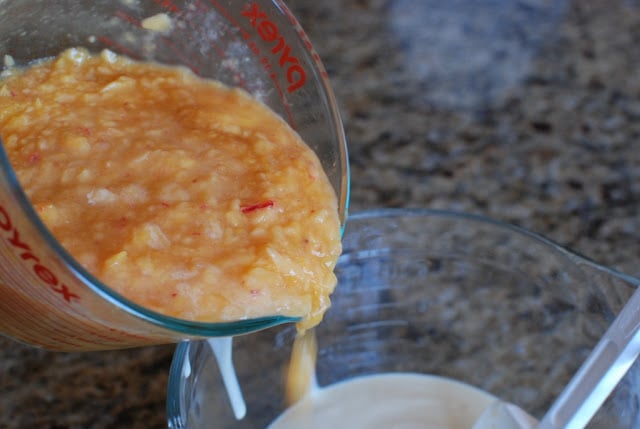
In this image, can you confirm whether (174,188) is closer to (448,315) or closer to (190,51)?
(190,51)

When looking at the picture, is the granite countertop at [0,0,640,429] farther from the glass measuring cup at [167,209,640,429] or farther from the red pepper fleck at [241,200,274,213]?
the red pepper fleck at [241,200,274,213]

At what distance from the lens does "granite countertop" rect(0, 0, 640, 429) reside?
1.24 m

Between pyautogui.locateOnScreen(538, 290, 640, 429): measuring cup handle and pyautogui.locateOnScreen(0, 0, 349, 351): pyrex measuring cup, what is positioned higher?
pyautogui.locateOnScreen(0, 0, 349, 351): pyrex measuring cup

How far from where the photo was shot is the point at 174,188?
2.86 feet

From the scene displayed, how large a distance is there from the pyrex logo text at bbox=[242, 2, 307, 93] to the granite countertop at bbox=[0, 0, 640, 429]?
1.60 feet

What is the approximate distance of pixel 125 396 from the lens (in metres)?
1.21

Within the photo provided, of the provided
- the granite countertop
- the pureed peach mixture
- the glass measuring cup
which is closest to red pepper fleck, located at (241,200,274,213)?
the pureed peach mixture

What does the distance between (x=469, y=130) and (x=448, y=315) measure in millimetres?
489

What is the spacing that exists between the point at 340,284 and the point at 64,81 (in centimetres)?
48

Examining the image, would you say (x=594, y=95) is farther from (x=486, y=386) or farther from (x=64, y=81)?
→ (x=64, y=81)

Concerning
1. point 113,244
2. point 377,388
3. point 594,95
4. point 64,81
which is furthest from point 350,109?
point 113,244

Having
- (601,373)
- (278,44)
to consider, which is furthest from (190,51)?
(601,373)

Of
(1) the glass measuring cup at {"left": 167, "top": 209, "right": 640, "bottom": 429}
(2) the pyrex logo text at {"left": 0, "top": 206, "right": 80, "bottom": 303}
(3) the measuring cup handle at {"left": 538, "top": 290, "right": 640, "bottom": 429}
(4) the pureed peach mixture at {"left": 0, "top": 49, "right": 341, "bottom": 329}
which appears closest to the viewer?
(2) the pyrex logo text at {"left": 0, "top": 206, "right": 80, "bottom": 303}

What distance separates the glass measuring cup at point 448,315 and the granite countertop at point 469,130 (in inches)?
8.7
